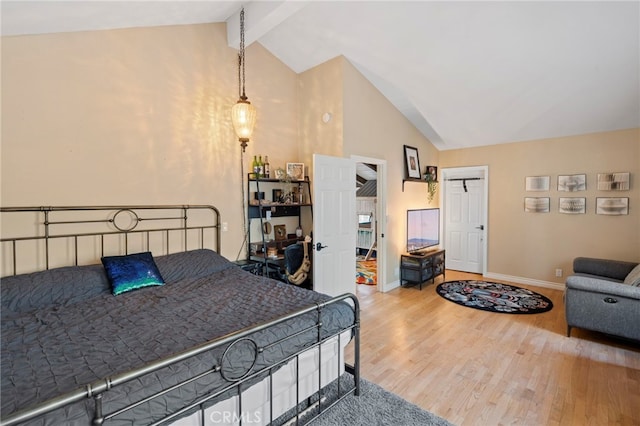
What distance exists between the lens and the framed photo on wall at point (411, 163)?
5.36 metres

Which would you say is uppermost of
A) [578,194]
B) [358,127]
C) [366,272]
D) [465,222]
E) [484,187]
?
[358,127]

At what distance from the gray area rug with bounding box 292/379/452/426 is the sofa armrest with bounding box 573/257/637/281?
3.71 m

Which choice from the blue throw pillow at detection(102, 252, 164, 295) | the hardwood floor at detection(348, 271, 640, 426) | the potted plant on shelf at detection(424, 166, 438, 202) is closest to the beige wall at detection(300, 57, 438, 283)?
the potted plant on shelf at detection(424, 166, 438, 202)

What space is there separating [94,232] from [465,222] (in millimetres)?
5984

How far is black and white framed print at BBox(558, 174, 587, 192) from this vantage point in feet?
15.3

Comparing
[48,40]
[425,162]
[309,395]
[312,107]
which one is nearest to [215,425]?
[309,395]

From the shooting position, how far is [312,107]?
4477 mm

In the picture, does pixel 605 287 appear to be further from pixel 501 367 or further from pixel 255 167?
pixel 255 167

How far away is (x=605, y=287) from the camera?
118 inches

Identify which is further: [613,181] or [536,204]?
[536,204]

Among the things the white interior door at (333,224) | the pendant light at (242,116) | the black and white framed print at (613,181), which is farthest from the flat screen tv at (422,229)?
the pendant light at (242,116)

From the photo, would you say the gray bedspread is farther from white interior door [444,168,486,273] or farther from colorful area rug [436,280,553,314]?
white interior door [444,168,486,273]

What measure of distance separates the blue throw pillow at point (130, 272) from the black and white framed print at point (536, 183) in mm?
5656

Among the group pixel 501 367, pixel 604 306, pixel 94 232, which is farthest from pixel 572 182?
pixel 94 232
